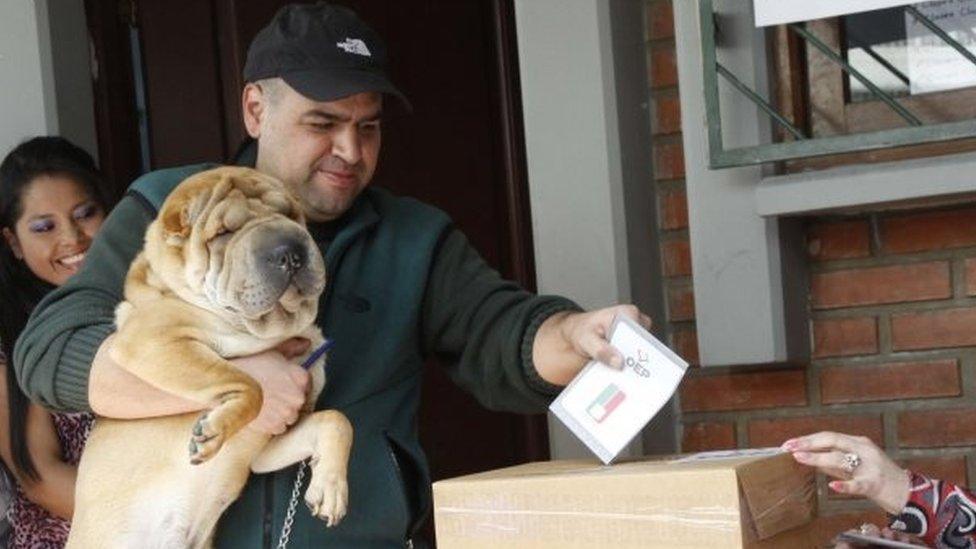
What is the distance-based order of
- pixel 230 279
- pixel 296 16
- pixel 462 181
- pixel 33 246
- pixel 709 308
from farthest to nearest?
pixel 462 181
pixel 33 246
pixel 709 308
pixel 296 16
pixel 230 279

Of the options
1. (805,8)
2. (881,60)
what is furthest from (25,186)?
(881,60)

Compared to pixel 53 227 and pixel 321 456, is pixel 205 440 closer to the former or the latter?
pixel 321 456

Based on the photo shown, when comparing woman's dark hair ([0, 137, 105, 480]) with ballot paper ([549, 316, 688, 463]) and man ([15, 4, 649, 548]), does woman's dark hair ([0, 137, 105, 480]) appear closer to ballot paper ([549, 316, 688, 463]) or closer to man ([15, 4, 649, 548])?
man ([15, 4, 649, 548])

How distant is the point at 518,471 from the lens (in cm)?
262

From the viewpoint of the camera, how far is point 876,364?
11.9 feet

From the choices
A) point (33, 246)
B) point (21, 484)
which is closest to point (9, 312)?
point (33, 246)

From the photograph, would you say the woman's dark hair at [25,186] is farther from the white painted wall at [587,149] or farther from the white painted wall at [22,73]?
the white painted wall at [587,149]

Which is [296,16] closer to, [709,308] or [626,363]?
[626,363]

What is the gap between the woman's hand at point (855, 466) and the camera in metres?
2.58

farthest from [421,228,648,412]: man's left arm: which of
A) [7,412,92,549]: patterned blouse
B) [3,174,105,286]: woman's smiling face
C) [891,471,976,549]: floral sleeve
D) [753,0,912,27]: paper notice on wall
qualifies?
[3,174,105,286]: woman's smiling face

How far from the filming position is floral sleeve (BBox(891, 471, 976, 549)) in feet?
9.05

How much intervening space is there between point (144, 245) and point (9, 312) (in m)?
1.12

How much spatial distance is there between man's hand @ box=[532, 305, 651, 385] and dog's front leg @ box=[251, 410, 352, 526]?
385mm

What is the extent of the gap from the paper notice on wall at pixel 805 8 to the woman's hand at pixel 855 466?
0.92 metres
